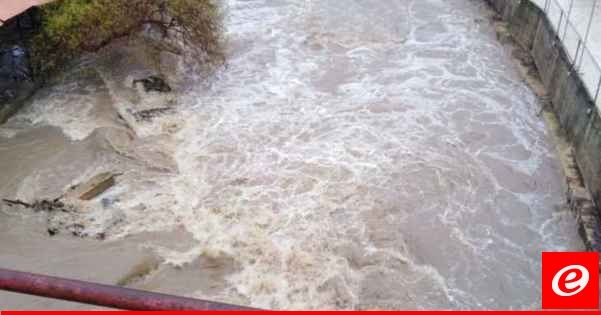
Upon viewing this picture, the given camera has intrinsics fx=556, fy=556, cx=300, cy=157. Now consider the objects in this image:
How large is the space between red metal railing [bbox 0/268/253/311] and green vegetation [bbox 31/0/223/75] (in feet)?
40.8

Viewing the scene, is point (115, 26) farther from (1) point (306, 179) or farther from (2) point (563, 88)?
(2) point (563, 88)

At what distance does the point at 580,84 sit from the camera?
11617 mm

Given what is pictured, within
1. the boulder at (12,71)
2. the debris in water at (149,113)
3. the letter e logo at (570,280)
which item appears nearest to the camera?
the letter e logo at (570,280)

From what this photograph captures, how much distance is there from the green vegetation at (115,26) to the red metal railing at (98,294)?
1244 centimetres

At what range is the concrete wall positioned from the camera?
10.5 m

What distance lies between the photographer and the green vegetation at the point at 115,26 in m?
13.0

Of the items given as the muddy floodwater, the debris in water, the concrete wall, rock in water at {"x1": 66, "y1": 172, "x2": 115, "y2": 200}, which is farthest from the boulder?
the concrete wall

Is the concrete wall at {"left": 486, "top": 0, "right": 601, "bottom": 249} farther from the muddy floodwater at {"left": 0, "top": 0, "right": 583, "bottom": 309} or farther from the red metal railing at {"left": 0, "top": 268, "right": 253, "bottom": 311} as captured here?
the red metal railing at {"left": 0, "top": 268, "right": 253, "bottom": 311}

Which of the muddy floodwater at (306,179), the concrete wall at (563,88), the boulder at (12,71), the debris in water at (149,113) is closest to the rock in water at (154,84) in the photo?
the muddy floodwater at (306,179)

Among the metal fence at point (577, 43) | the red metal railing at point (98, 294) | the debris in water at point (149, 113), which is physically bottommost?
the debris in water at point (149, 113)

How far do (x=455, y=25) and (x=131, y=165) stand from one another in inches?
473

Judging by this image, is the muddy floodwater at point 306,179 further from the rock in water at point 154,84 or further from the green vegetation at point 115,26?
the green vegetation at point 115,26

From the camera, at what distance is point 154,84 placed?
14.1m

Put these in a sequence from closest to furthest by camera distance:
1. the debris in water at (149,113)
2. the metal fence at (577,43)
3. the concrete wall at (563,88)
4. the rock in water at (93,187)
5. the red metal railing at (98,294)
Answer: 1. the red metal railing at (98,294)
2. the rock in water at (93,187)
3. the concrete wall at (563,88)
4. the metal fence at (577,43)
5. the debris in water at (149,113)
